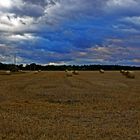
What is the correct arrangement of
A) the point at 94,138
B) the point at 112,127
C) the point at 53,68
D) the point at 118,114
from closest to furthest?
the point at 94,138, the point at 112,127, the point at 118,114, the point at 53,68

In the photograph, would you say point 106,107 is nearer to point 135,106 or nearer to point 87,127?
point 135,106

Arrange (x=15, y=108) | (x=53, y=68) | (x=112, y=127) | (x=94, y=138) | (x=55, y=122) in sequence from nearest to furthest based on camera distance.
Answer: (x=94, y=138) < (x=112, y=127) < (x=55, y=122) < (x=15, y=108) < (x=53, y=68)

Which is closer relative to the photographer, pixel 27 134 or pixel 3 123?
pixel 27 134

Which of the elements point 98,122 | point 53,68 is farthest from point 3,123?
point 53,68

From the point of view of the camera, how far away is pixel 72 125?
39.9 ft

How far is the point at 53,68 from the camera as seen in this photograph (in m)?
139

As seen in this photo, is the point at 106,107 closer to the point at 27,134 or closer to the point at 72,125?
the point at 72,125

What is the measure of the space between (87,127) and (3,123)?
2456mm

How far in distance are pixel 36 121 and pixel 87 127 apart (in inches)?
70.0

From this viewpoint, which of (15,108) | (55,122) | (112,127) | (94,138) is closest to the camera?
(94,138)

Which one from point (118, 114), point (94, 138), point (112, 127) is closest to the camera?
point (94, 138)

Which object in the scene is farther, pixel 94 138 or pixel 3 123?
pixel 3 123

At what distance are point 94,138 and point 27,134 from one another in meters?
1.71

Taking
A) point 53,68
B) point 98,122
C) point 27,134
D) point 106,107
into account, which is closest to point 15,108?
point 106,107
